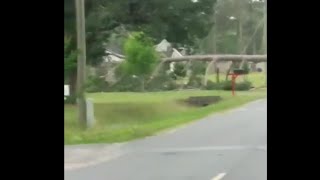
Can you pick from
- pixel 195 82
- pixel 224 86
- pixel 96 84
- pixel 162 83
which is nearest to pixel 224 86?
pixel 224 86

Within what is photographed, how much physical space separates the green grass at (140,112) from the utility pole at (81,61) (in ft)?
0.15

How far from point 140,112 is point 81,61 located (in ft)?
1.02

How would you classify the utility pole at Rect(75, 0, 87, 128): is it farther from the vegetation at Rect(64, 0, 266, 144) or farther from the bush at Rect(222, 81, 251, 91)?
the bush at Rect(222, 81, 251, 91)

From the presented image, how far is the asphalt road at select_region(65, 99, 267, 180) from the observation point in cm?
177

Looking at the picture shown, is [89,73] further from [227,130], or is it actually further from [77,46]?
[227,130]

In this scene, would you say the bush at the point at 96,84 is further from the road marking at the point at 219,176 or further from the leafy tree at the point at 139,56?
the road marking at the point at 219,176

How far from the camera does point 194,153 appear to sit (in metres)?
1.96

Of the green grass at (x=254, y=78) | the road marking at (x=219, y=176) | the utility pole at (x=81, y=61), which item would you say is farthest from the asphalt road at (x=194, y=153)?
the utility pole at (x=81, y=61)

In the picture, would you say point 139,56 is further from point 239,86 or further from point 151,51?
point 239,86

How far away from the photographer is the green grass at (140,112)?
175cm

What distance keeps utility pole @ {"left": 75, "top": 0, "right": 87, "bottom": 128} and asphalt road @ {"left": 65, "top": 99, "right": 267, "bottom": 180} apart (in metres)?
0.21
